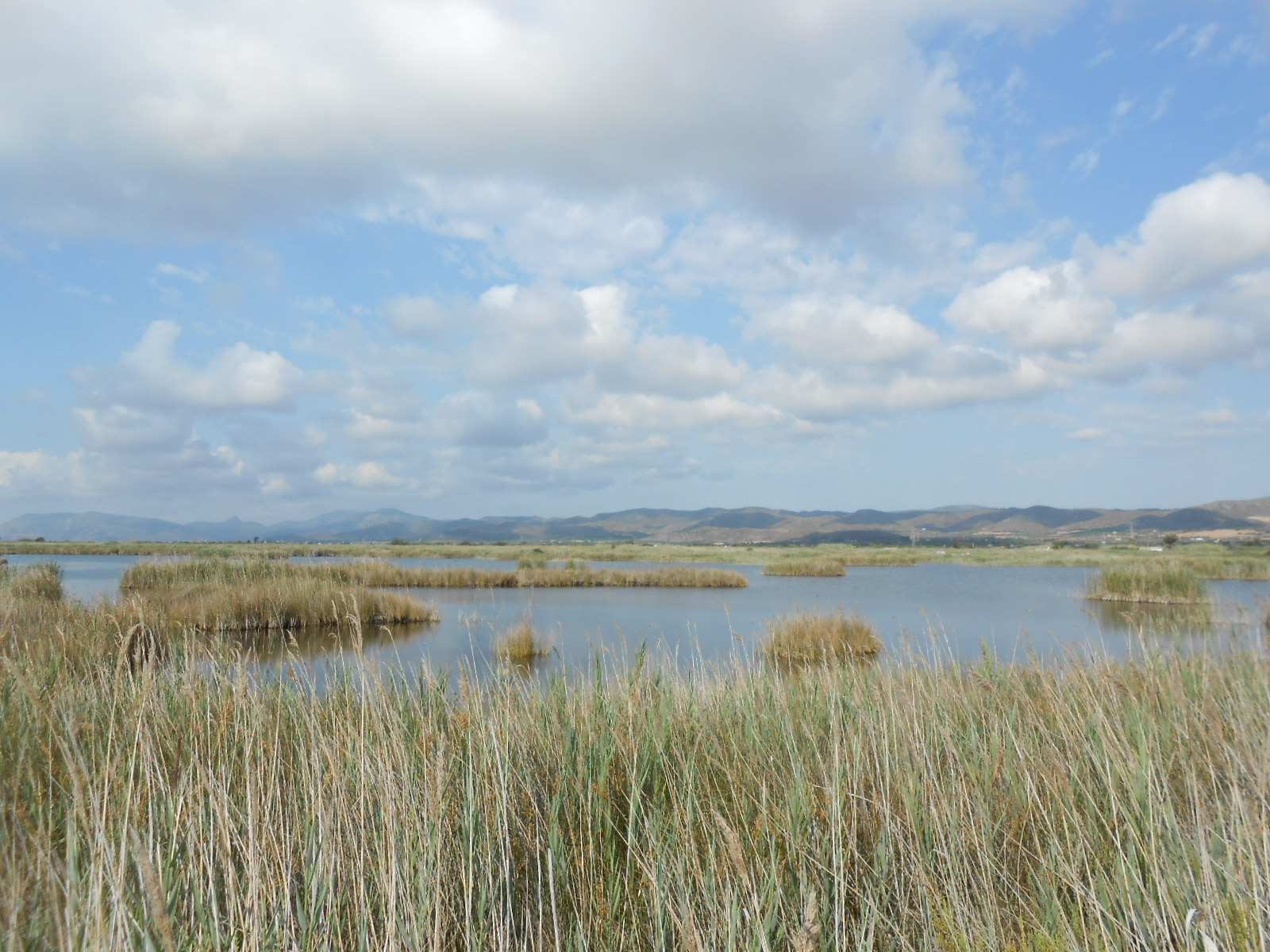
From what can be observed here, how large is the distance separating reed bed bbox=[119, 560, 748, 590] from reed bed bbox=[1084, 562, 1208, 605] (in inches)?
504

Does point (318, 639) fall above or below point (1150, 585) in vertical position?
above

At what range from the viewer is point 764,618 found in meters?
9.90

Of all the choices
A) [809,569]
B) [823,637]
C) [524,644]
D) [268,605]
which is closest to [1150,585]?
[823,637]

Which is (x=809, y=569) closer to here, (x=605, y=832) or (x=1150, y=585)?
(x=1150, y=585)

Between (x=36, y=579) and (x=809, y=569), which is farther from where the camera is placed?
(x=809, y=569)

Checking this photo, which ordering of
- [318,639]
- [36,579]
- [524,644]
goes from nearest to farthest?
1. [524,644]
2. [36,579]
3. [318,639]

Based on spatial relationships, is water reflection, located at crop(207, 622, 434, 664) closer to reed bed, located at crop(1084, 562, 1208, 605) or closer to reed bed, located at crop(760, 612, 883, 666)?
reed bed, located at crop(760, 612, 883, 666)

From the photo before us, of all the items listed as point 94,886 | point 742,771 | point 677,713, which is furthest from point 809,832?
point 94,886

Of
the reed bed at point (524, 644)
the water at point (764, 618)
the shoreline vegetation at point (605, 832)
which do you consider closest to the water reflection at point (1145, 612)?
the water at point (764, 618)

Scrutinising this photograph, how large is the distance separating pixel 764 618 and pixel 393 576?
18678 millimetres

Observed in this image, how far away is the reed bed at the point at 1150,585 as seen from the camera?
20.3 m

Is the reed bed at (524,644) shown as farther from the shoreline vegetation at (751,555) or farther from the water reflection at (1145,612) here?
the shoreline vegetation at (751,555)

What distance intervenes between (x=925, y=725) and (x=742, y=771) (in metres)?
1.29

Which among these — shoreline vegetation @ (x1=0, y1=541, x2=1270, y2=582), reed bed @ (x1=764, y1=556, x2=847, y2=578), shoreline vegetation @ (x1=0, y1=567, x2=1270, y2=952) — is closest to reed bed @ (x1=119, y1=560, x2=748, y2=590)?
reed bed @ (x1=764, y1=556, x2=847, y2=578)
